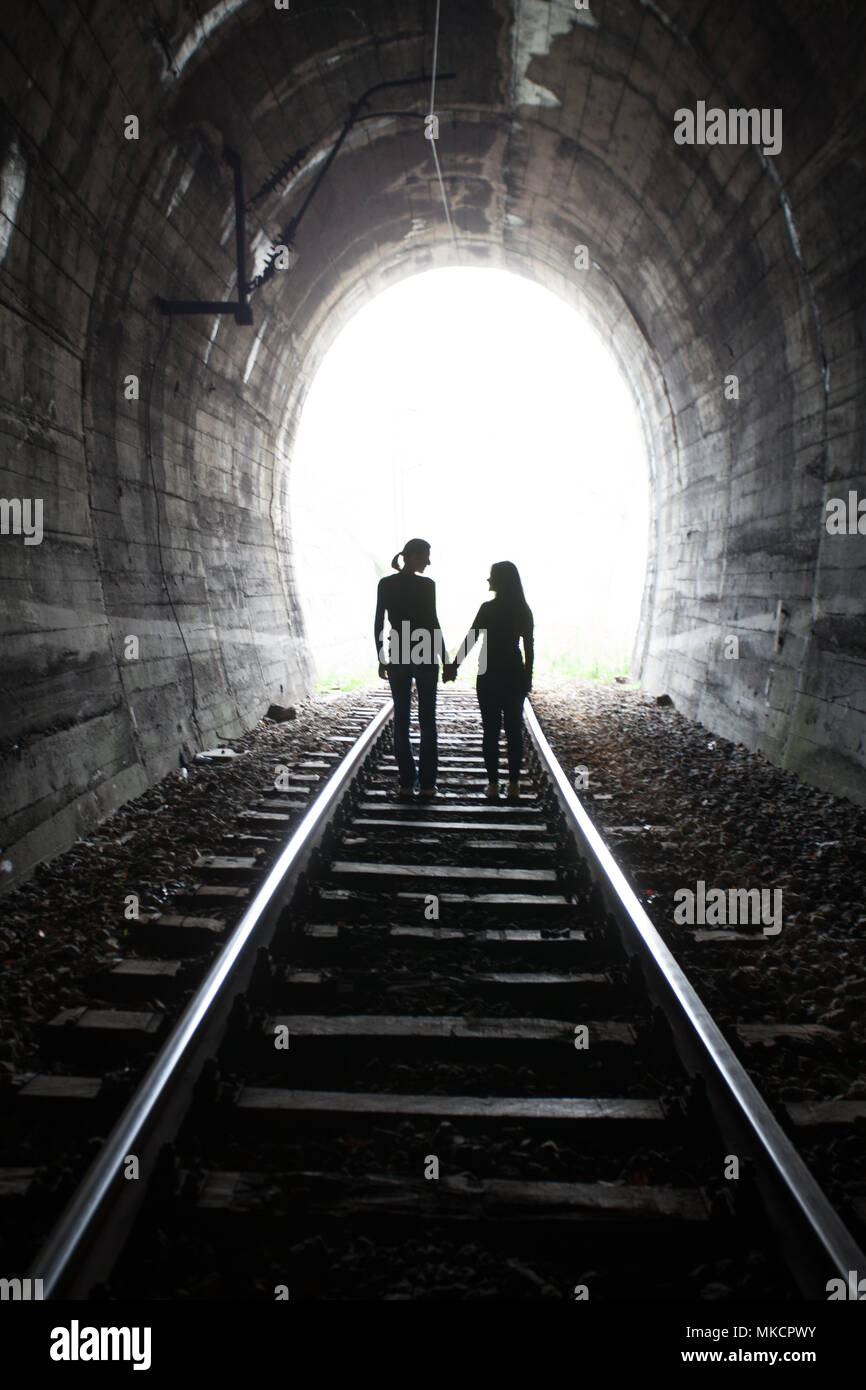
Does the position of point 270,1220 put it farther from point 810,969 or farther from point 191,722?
point 191,722

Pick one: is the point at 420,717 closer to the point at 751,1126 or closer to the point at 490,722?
the point at 490,722

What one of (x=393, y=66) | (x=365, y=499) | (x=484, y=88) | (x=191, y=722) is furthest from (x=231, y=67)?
(x=365, y=499)

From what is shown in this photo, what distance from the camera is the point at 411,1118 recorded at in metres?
2.53

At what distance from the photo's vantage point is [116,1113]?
2.55 meters

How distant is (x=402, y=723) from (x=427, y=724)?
0.20 meters

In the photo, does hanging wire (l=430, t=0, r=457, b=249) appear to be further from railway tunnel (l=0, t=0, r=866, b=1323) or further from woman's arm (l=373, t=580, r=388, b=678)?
woman's arm (l=373, t=580, r=388, b=678)

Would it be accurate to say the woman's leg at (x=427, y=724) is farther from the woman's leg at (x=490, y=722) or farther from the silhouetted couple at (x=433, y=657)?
the woman's leg at (x=490, y=722)

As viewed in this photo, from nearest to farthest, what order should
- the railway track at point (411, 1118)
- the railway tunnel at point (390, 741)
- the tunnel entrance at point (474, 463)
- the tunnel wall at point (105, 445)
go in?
the railway track at point (411, 1118) → the railway tunnel at point (390, 741) → the tunnel wall at point (105, 445) → the tunnel entrance at point (474, 463)

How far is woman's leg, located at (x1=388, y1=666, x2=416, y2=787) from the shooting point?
6.25 m

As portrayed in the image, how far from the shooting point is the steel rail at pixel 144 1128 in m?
1.87

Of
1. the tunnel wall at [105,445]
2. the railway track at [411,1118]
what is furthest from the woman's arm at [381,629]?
the railway track at [411,1118]

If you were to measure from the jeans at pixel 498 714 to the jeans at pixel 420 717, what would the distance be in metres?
0.39

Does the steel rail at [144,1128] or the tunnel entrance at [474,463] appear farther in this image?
the tunnel entrance at [474,463]
